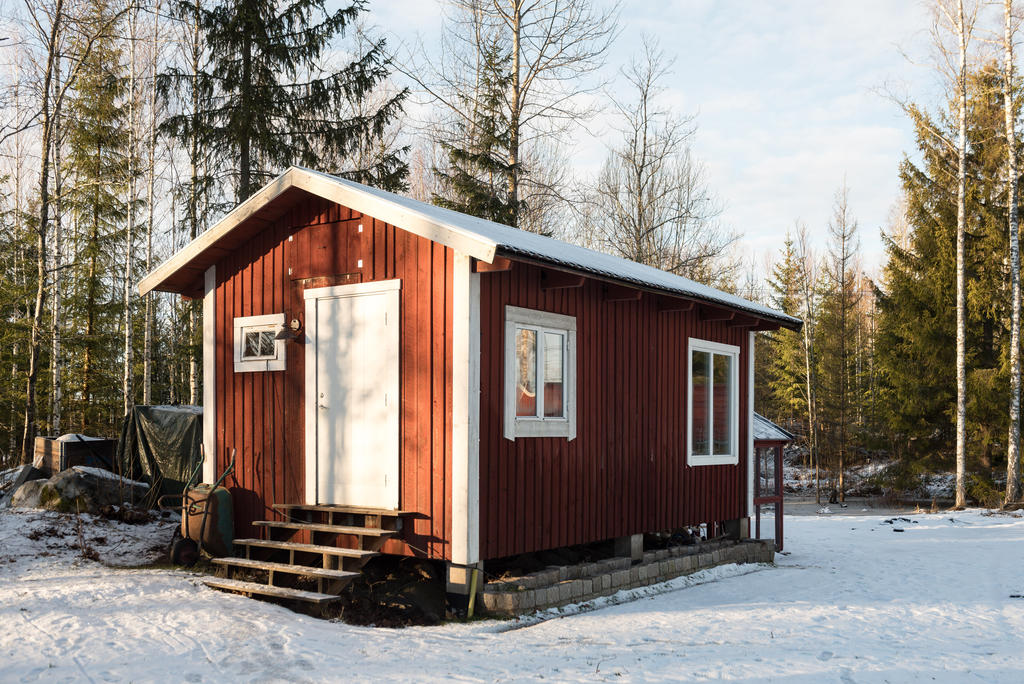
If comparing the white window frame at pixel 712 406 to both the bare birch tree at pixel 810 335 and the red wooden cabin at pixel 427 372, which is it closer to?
the red wooden cabin at pixel 427 372

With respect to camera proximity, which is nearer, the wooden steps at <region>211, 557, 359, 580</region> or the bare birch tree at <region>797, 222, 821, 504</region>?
the wooden steps at <region>211, 557, 359, 580</region>

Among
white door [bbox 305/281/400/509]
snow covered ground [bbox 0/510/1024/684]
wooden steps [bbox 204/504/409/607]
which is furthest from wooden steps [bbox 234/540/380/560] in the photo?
snow covered ground [bbox 0/510/1024/684]

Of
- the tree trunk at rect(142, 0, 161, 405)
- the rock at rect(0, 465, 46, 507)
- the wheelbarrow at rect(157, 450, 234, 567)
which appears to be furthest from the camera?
the tree trunk at rect(142, 0, 161, 405)

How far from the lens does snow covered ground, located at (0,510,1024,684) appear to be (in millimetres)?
5695

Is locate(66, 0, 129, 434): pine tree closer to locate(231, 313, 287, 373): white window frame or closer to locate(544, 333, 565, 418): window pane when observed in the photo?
locate(231, 313, 287, 373): white window frame

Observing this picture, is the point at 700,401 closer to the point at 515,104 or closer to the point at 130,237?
the point at 515,104

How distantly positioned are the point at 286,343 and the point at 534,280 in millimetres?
2792

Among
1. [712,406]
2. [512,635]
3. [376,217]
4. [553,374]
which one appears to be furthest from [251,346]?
[712,406]

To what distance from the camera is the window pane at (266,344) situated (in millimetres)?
9367

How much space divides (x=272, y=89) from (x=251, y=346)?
9.17 metres

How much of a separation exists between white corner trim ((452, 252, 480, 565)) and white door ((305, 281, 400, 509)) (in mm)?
773

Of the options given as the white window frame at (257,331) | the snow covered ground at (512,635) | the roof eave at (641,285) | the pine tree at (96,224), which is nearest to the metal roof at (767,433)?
the roof eave at (641,285)

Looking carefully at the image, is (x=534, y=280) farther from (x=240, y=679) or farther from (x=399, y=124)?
(x=399, y=124)

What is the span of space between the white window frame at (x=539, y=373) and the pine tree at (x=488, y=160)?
1121 cm
